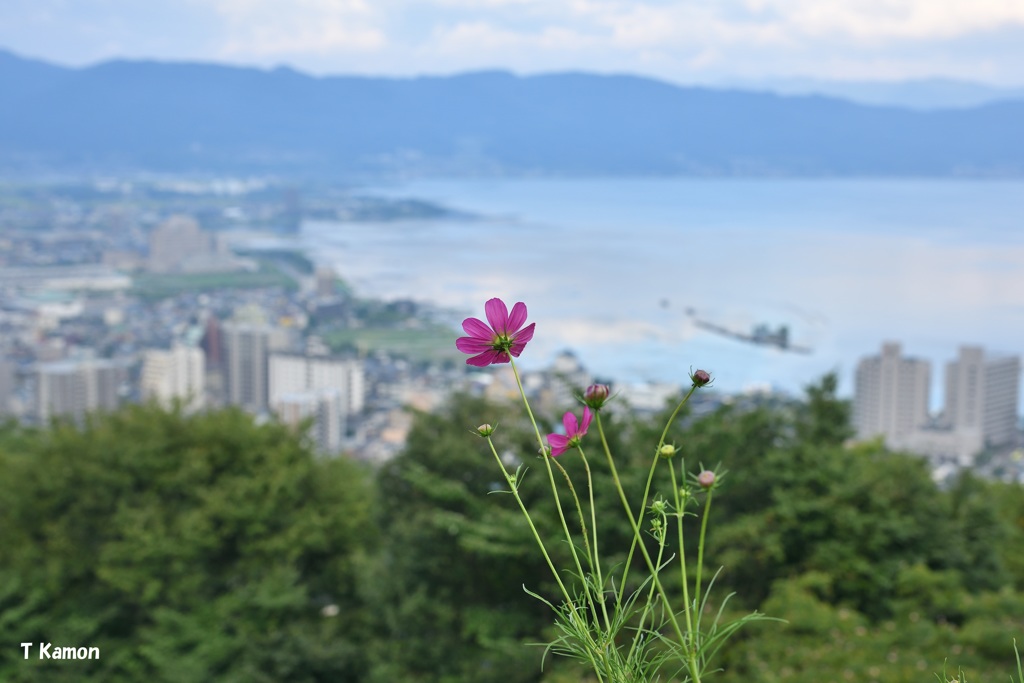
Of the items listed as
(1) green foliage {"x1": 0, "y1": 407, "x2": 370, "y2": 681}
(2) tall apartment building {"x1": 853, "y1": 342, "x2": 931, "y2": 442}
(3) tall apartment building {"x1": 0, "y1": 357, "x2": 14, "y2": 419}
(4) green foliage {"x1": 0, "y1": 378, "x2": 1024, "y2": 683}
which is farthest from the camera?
(3) tall apartment building {"x1": 0, "y1": 357, "x2": 14, "y2": 419}

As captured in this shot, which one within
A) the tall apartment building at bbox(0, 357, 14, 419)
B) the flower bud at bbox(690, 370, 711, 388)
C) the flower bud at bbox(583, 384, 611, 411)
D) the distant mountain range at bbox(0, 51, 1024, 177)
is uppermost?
the distant mountain range at bbox(0, 51, 1024, 177)

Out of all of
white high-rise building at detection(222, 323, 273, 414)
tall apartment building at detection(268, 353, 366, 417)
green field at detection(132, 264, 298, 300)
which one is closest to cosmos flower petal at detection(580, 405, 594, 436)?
tall apartment building at detection(268, 353, 366, 417)

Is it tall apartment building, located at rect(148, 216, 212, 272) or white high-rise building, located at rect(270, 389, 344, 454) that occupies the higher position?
tall apartment building, located at rect(148, 216, 212, 272)

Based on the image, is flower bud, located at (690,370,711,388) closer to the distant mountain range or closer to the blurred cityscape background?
the blurred cityscape background

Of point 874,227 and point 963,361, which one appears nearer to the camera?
point 963,361

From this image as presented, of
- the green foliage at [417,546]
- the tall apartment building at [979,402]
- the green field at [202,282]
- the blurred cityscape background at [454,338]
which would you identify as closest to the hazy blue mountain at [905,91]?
the blurred cityscape background at [454,338]

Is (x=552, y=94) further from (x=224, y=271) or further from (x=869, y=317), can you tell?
(x=869, y=317)

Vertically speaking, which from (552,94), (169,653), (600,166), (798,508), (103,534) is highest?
(552,94)

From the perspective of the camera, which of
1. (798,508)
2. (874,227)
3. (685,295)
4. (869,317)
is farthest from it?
(874,227)

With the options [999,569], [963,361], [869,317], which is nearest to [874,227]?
[869,317]
